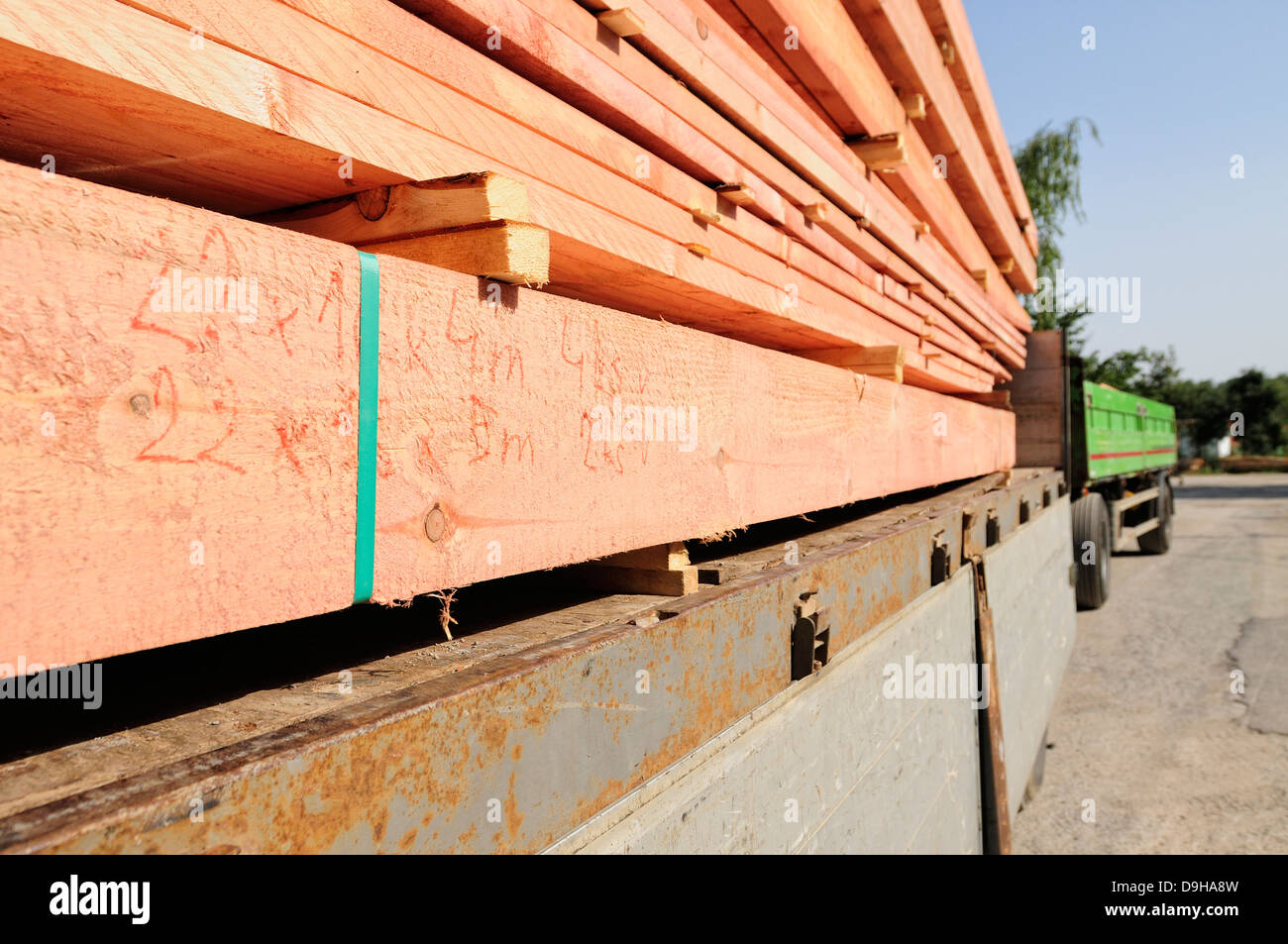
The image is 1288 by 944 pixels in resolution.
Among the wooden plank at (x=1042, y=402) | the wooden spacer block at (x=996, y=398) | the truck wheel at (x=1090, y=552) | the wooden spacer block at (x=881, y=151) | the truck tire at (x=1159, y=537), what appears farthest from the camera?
the truck tire at (x=1159, y=537)

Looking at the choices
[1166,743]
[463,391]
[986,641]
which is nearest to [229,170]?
[463,391]

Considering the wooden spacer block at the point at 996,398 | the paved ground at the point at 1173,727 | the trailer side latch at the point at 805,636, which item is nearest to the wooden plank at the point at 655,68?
the trailer side latch at the point at 805,636

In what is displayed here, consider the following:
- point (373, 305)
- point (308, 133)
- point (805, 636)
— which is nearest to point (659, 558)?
point (805, 636)

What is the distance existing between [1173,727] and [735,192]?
613 cm

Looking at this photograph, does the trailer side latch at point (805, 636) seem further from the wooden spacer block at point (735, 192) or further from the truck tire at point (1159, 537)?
the truck tire at point (1159, 537)

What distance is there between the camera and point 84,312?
818mm

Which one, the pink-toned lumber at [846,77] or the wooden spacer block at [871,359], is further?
the wooden spacer block at [871,359]

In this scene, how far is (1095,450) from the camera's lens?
1073 cm

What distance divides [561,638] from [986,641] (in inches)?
116

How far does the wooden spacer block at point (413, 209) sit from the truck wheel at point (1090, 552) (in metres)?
10.6

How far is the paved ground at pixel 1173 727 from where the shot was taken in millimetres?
4902

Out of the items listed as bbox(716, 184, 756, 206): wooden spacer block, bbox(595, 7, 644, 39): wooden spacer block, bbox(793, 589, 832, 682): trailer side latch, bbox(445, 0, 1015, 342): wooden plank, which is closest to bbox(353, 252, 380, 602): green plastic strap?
bbox(445, 0, 1015, 342): wooden plank

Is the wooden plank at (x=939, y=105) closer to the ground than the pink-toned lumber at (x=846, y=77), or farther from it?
farther from it

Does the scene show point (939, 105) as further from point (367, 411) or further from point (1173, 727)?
point (1173, 727)
